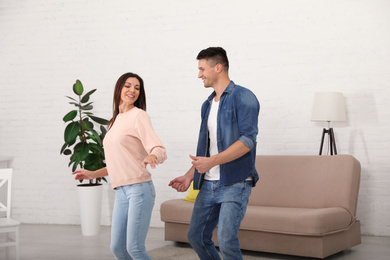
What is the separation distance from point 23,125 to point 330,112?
409 cm

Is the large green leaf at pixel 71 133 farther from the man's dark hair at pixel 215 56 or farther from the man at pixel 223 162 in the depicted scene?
the man's dark hair at pixel 215 56

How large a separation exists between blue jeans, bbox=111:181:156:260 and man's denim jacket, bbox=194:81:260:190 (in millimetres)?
347

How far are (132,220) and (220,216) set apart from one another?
454 millimetres

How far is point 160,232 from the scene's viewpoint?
5723mm

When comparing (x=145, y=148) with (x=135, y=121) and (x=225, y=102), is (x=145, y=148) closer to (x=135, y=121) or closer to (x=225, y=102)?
(x=135, y=121)

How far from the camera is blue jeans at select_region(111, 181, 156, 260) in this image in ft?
8.22

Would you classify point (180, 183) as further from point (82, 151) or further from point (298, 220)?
point (82, 151)

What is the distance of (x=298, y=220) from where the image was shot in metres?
4.04

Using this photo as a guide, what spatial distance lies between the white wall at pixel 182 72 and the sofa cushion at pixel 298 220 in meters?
1.16

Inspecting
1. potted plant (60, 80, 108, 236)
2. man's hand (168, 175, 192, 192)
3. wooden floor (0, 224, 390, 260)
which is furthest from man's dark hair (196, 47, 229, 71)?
potted plant (60, 80, 108, 236)

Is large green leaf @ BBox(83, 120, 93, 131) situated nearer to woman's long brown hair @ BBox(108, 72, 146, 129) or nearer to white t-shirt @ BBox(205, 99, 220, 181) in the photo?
woman's long brown hair @ BBox(108, 72, 146, 129)

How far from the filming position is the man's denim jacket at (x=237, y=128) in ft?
8.53

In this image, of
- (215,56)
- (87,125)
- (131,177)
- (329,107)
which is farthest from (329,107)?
(131,177)

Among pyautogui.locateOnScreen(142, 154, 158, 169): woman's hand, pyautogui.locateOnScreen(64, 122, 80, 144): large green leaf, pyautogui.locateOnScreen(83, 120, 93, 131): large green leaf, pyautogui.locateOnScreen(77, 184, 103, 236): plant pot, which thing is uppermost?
pyautogui.locateOnScreen(83, 120, 93, 131): large green leaf
